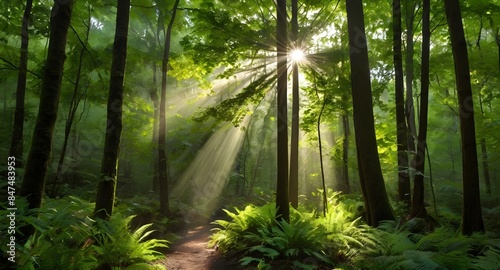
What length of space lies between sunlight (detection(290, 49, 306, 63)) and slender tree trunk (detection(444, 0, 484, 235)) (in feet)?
16.2

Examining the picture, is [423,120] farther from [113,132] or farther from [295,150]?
[113,132]

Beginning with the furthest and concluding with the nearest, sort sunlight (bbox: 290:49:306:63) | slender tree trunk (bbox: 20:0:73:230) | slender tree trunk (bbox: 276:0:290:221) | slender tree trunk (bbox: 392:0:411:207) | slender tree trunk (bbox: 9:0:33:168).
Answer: sunlight (bbox: 290:49:306:63) < slender tree trunk (bbox: 392:0:411:207) < slender tree trunk (bbox: 9:0:33:168) < slender tree trunk (bbox: 276:0:290:221) < slender tree trunk (bbox: 20:0:73:230)

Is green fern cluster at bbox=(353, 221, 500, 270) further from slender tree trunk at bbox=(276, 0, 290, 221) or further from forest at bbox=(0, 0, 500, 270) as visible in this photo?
slender tree trunk at bbox=(276, 0, 290, 221)

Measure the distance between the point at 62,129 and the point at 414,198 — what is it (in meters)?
32.2

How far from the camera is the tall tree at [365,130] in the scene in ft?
24.4

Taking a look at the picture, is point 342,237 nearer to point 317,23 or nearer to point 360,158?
point 360,158

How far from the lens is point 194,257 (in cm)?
759

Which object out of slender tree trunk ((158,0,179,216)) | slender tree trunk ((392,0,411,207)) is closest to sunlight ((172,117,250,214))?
slender tree trunk ((158,0,179,216))

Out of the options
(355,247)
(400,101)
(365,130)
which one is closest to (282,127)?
(365,130)

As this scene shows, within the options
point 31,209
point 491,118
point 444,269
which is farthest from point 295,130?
point 491,118

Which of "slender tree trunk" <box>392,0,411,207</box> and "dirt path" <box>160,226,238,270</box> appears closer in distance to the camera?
"dirt path" <box>160,226,238,270</box>

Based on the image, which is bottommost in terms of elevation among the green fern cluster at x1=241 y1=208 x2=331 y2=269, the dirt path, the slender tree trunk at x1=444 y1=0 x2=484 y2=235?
the dirt path

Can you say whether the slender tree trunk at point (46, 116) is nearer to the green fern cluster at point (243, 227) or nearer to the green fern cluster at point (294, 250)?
the green fern cluster at point (294, 250)

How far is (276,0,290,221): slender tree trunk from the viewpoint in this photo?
823 centimetres
